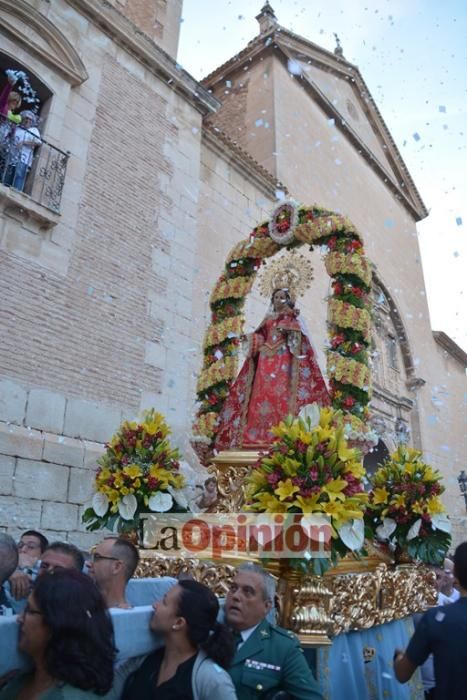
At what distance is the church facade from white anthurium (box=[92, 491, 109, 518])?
207cm

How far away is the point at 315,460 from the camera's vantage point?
9.62ft

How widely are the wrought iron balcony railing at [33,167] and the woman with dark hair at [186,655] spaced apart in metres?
5.81

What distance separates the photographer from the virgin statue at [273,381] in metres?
4.69

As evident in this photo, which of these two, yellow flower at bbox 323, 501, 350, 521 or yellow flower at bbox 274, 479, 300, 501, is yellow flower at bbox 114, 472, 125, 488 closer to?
yellow flower at bbox 274, 479, 300, 501

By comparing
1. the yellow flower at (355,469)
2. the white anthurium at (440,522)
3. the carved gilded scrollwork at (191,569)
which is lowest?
the carved gilded scrollwork at (191,569)

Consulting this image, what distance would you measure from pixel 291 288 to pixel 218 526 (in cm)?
265

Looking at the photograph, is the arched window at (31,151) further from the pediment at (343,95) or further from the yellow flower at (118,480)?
the pediment at (343,95)

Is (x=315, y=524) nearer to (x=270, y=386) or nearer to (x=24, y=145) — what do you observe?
(x=270, y=386)

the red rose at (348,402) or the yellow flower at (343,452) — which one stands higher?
the red rose at (348,402)

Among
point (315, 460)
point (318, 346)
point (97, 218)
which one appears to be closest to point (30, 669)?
point (315, 460)

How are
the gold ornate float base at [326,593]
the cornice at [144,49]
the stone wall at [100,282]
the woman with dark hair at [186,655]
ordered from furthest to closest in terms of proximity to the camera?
the cornice at [144,49] → the stone wall at [100,282] → the gold ornate float base at [326,593] → the woman with dark hair at [186,655]

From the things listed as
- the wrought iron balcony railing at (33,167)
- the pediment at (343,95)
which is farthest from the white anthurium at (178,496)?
the pediment at (343,95)

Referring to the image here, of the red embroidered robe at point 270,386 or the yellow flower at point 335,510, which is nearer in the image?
the yellow flower at point 335,510

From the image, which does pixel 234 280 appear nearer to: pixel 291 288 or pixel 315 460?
pixel 291 288
